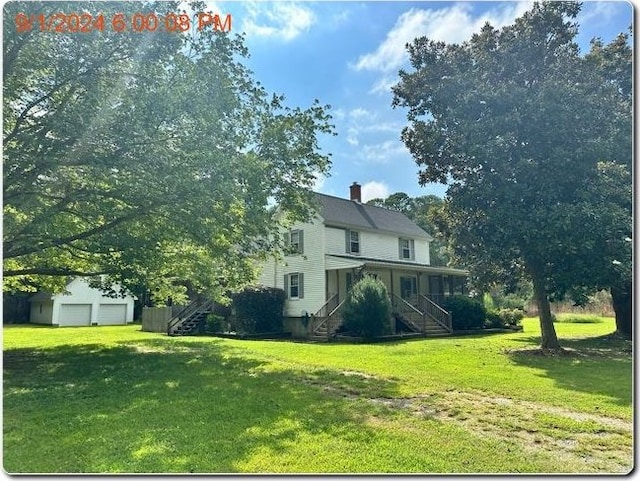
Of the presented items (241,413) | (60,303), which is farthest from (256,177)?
(60,303)

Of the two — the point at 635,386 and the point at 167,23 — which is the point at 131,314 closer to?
the point at 167,23

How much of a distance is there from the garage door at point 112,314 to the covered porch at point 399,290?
1774cm

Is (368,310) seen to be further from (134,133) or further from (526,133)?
(134,133)

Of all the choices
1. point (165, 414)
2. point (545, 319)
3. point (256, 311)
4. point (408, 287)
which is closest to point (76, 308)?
point (256, 311)

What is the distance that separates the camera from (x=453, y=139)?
11625mm

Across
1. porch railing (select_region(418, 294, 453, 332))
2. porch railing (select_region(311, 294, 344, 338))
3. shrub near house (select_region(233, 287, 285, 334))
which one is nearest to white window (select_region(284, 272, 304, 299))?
shrub near house (select_region(233, 287, 285, 334))

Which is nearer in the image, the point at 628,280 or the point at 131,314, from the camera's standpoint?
the point at 628,280

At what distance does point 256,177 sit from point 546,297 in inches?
337

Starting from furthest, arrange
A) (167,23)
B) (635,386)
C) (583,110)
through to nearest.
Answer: (583,110) → (167,23) → (635,386)

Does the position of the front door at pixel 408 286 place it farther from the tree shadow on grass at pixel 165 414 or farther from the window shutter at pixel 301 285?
the tree shadow on grass at pixel 165 414

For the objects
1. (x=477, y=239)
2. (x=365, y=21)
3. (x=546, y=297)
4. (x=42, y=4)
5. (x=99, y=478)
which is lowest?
(x=99, y=478)

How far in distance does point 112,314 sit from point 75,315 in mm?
2178

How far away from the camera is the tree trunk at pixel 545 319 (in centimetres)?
1167
